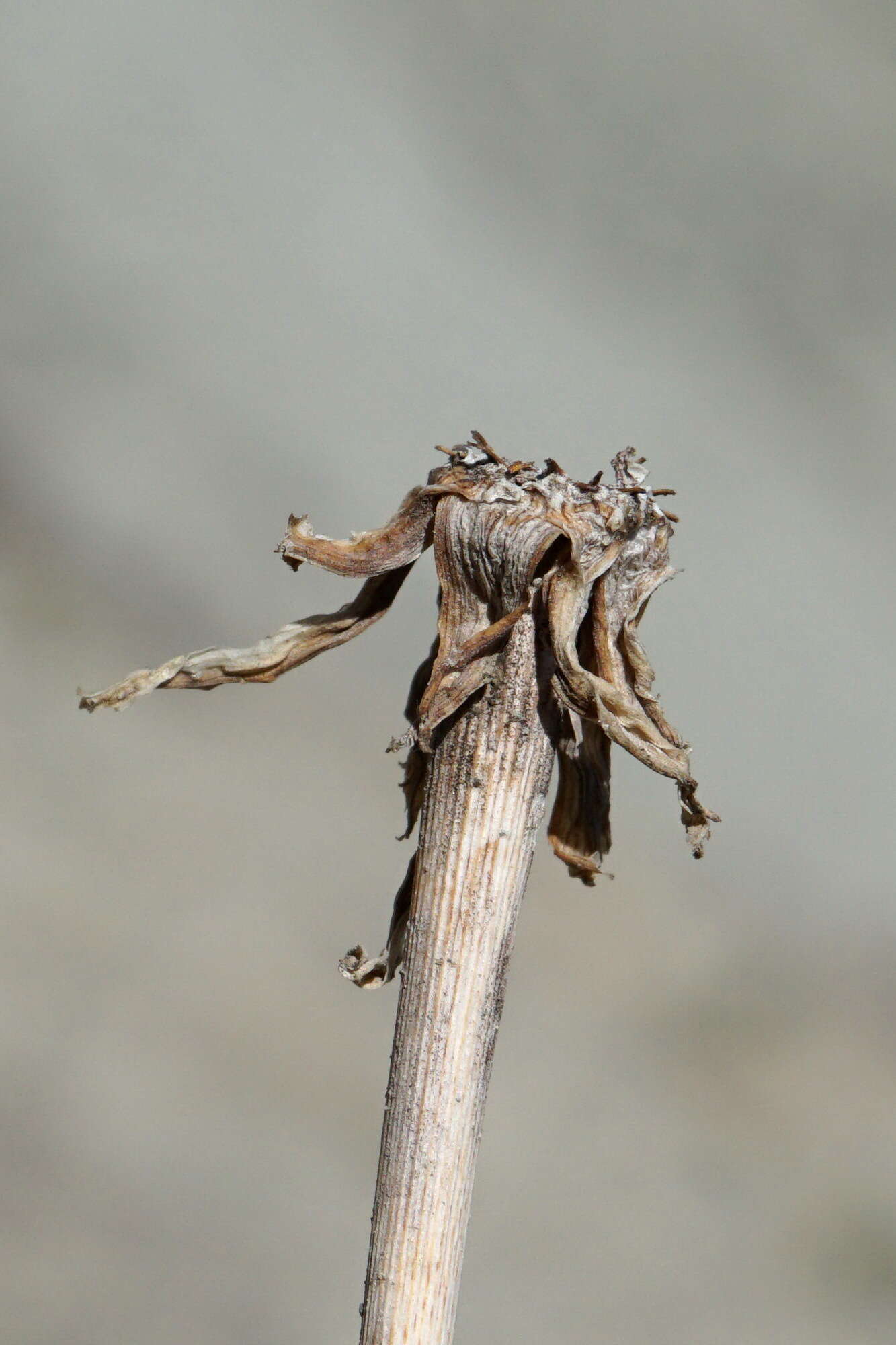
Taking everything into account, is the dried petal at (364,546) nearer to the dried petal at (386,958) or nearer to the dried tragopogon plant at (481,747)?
the dried tragopogon plant at (481,747)

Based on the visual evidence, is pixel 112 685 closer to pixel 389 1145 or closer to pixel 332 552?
pixel 332 552

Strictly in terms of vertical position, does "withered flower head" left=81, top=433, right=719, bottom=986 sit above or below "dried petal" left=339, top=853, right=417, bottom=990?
above

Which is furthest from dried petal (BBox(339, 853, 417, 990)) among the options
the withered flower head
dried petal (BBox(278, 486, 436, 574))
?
dried petal (BBox(278, 486, 436, 574))

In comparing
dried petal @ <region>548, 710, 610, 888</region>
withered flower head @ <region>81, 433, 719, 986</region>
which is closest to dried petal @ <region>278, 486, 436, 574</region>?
withered flower head @ <region>81, 433, 719, 986</region>

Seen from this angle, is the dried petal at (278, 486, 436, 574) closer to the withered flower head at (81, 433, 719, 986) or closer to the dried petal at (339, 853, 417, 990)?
the withered flower head at (81, 433, 719, 986)

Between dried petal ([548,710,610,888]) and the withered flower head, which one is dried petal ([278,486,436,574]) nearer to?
the withered flower head

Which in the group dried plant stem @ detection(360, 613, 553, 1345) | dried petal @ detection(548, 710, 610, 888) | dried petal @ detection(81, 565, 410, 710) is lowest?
dried plant stem @ detection(360, 613, 553, 1345)

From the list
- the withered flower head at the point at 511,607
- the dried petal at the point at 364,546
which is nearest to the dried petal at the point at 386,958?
the withered flower head at the point at 511,607

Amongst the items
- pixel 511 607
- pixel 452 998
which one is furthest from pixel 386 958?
pixel 511 607
